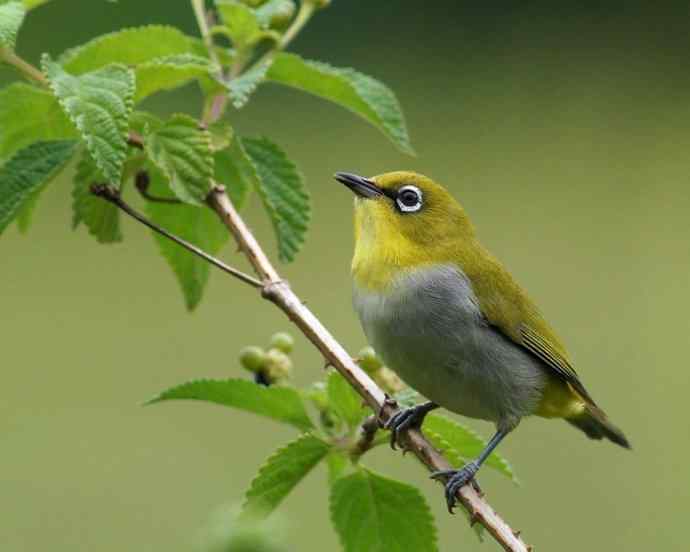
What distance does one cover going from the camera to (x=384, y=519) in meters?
2.10

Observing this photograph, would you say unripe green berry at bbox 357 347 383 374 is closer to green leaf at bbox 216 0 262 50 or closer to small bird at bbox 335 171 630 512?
small bird at bbox 335 171 630 512

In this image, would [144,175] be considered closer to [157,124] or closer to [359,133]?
[157,124]

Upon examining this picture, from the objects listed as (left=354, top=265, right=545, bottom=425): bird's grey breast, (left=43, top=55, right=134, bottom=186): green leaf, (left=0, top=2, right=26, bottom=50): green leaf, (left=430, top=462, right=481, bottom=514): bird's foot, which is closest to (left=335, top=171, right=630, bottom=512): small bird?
(left=354, top=265, right=545, bottom=425): bird's grey breast

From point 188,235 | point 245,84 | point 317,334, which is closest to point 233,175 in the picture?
point 188,235

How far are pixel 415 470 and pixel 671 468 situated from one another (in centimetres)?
182

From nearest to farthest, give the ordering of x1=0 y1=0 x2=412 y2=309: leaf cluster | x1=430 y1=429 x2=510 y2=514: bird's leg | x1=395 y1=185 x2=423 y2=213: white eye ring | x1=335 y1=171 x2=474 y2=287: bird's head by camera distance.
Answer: x1=0 y1=0 x2=412 y2=309: leaf cluster, x1=430 y1=429 x2=510 y2=514: bird's leg, x1=335 y1=171 x2=474 y2=287: bird's head, x1=395 y1=185 x2=423 y2=213: white eye ring

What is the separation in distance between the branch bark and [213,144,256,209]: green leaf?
0.23m

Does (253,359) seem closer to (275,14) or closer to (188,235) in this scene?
(188,235)

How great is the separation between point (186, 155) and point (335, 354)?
0.43 meters

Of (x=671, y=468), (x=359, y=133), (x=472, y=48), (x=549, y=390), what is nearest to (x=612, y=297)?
(x=671, y=468)

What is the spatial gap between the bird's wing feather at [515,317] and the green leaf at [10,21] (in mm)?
1363

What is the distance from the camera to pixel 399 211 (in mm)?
3232

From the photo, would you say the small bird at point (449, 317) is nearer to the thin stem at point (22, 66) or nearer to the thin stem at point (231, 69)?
the thin stem at point (231, 69)

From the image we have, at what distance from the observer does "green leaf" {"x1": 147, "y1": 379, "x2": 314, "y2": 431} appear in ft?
6.97
